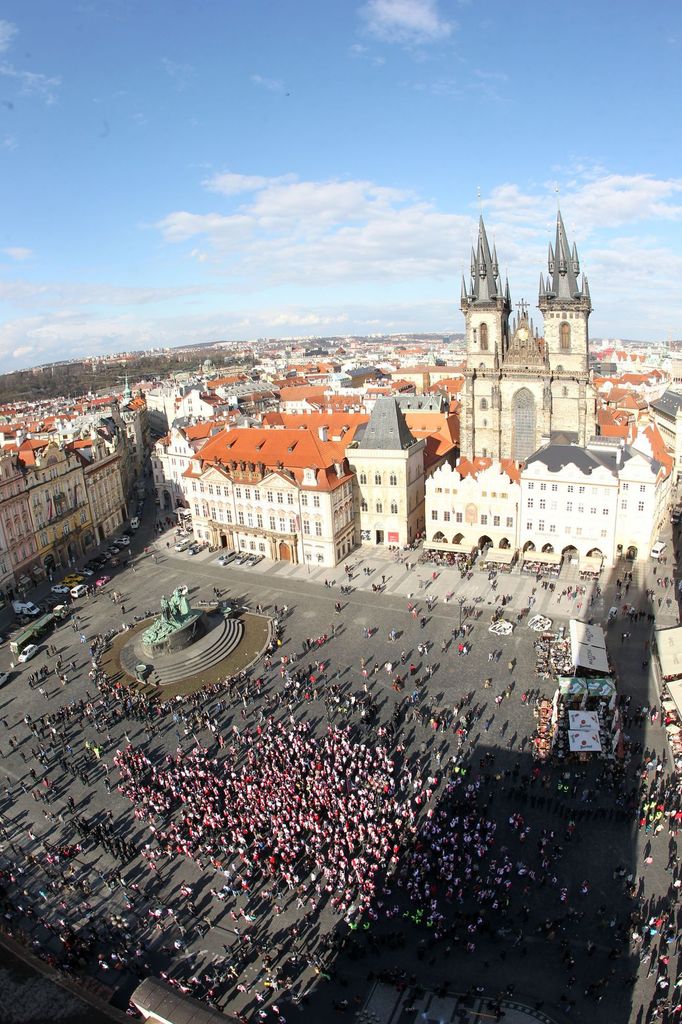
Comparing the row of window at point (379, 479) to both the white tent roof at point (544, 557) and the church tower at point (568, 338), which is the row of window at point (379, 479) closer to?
the white tent roof at point (544, 557)

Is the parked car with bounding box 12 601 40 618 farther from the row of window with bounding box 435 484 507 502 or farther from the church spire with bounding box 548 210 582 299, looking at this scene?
the church spire with bounding box 548 210 582 299

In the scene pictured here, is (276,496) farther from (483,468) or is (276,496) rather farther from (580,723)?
(580,723)

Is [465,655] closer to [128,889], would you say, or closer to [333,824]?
[333,824]

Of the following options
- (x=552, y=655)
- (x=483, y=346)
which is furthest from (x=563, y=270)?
Result: (x=552, y=655)

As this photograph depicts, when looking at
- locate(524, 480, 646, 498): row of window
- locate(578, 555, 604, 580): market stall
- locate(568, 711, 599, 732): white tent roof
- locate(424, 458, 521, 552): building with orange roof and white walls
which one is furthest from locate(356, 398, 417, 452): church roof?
locate(568, 711, 599, 732): white tent roof

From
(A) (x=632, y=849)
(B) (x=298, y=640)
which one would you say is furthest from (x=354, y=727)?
(A) (x=632, y=849)

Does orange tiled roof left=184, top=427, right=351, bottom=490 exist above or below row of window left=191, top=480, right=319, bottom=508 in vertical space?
above
